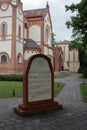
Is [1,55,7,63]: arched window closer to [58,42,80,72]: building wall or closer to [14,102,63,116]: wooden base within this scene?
[14,102,63,116]: wooden base

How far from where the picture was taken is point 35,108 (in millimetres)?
9500

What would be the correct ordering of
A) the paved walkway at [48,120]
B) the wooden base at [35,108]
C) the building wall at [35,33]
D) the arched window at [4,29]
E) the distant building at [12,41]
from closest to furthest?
the paved walkway at [48,120] → the wooden base at [35,108] → the distant building at [12,41] → the arched window at [4,29] → the building wall at [35,33]

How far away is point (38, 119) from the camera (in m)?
8.48

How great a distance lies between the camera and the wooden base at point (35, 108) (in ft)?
29.9

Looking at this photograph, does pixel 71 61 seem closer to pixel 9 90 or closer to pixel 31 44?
pixel 31 44

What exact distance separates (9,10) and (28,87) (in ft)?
114

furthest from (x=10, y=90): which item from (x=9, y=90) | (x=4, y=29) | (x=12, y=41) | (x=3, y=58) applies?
(x=4, y=29)

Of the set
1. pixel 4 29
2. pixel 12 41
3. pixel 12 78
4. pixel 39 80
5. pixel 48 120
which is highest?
pixel 4 29

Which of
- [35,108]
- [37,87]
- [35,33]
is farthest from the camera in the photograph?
[35,33]

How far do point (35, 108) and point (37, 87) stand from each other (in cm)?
86

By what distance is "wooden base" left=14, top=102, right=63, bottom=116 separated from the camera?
9117 millimetres

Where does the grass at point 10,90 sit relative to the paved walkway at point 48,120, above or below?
above

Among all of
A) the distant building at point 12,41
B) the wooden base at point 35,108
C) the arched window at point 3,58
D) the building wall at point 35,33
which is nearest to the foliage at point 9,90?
the wooden base at point 35,108

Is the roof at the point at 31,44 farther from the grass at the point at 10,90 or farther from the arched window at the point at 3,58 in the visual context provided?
the grass at the point at 10,90
